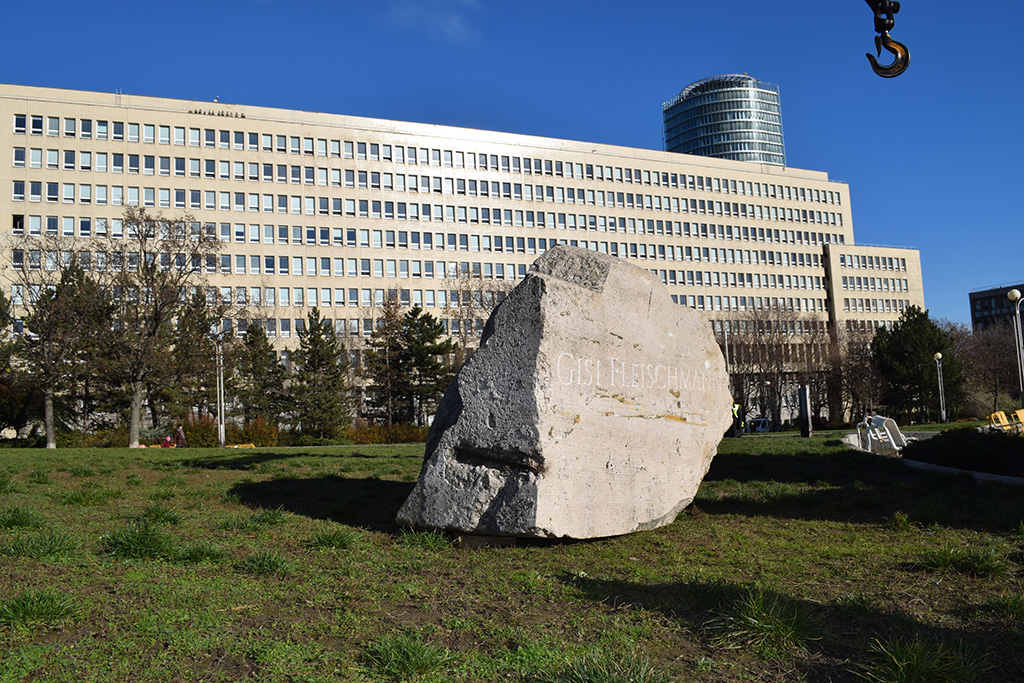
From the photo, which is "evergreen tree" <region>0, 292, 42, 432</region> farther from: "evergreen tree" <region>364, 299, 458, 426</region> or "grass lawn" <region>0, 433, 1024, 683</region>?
"grass lawn" <region>0, 433, 1024, 683</region>

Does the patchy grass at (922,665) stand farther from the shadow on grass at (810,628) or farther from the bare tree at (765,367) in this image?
the bare tree at (765,367)

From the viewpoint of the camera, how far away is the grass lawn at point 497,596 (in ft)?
14.0

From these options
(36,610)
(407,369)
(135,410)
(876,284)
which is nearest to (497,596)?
(36,610)

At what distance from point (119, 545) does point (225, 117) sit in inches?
3022

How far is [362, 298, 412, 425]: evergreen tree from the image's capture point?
54.2 meters

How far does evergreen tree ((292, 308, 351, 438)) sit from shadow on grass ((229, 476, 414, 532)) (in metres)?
32.8

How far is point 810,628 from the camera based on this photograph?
4.79 m

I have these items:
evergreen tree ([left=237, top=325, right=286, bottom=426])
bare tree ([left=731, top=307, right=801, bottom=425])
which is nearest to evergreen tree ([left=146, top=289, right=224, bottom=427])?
evergreen tree ([left=237, top=325, right=286, bottom=426])

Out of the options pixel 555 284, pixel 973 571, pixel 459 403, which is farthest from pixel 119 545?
pixel 973 571

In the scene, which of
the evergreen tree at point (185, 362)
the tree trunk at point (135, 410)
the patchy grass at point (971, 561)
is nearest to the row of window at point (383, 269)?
the evergreen tree at point (185, 362)

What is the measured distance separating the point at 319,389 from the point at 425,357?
28.9 feet

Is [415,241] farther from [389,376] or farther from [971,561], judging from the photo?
[971,561]

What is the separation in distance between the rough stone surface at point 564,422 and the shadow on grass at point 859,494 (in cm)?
217

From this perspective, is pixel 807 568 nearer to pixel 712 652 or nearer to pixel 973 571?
pixel 973 571
